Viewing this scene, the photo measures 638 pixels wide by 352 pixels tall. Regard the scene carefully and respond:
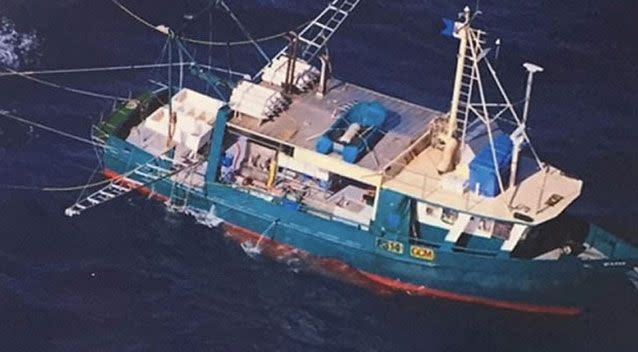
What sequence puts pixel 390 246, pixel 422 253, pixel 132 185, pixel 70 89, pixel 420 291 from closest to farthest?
pixel 422 253 → pixel 390 246 → pixel 420 291 → pixel 132 185 → pixel 70 89

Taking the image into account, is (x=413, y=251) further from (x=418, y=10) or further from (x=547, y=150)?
(x=418, y=10)

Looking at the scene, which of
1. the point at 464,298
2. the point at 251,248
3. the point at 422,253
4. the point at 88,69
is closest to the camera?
the point at 422,253

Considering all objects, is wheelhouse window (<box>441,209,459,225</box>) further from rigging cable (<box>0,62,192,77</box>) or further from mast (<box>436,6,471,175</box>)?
rigging cable (<box>0,62,192,77</box>)

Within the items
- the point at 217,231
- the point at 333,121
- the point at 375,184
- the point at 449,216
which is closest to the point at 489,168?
the point at 449,216

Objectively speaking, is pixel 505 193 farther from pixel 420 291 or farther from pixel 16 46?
pixel 16 46

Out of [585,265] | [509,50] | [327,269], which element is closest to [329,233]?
[327,269]

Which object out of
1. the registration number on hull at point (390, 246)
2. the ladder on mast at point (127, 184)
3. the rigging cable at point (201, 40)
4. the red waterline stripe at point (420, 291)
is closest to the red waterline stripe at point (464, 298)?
the red waterline stripe at point (420, 291)
